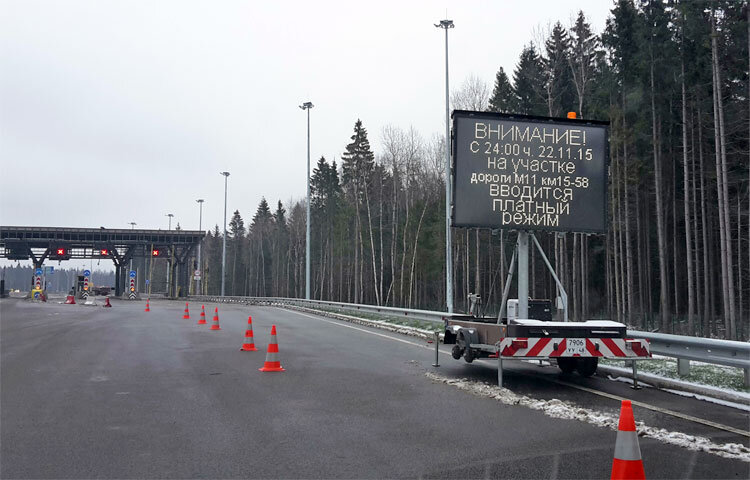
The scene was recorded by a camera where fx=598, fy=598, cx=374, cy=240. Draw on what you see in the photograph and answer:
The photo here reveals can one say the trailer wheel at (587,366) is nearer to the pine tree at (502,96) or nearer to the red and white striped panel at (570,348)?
the red and white striped panel at (570,348)

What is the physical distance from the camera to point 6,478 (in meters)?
4.93

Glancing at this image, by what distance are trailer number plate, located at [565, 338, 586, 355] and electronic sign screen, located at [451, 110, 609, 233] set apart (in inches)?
102

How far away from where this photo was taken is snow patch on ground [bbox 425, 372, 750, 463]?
231 inches

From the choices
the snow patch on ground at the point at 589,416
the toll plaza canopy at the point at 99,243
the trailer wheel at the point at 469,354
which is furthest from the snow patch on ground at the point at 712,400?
the toll plaza canopy at the point at 99,243

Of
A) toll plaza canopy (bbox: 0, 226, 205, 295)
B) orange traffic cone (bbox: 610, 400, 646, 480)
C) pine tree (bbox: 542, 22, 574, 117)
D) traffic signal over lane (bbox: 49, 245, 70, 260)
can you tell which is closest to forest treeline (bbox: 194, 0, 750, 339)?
pine tree (bbox: 542, 22, 574, 117)

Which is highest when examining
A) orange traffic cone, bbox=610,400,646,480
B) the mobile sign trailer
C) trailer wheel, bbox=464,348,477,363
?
the mobile sign trailer

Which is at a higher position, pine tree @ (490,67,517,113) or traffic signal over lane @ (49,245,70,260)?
pine tree @ (490,67,517,113)

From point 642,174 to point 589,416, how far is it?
30.8 m

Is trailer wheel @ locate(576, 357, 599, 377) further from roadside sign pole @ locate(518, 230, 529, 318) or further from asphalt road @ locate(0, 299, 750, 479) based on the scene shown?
roadside sign pole @ locate(518, 230, 529, 318)

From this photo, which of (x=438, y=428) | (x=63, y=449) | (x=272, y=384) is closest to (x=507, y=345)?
(x=438, y=428)

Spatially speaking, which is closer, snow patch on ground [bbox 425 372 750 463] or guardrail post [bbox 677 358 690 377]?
snow patch on ground [bbox 425 372 750 463]

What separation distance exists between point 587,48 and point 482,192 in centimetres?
2839

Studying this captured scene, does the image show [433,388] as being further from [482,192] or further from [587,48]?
[587,48]

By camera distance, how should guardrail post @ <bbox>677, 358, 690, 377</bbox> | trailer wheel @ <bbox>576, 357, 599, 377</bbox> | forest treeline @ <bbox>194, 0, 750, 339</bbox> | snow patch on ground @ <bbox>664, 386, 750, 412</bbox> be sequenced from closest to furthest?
snow patch on ground @ <bbox>664, 386, 750, 412</bbox> → guardrail post @ <bbox>677, 358, 690, 377</bbox> → trailer wheel @ <bbox>576, 357, 599, 377</bbox> → forest treeline @ <bbox>194, 0, 750, 339</bbox>
